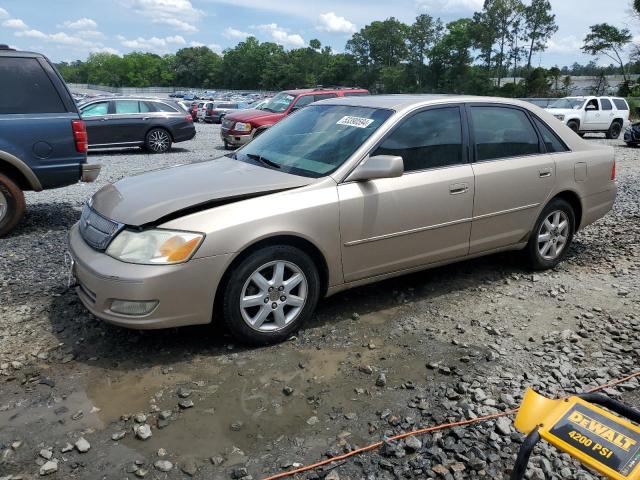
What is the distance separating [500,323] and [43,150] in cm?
517

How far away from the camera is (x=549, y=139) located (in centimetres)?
505

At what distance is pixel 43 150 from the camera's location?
6160 mm

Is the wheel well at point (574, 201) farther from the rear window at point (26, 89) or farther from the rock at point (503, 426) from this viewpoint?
the rear window at point (26, 89)

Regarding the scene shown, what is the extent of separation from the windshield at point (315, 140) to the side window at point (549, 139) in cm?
170

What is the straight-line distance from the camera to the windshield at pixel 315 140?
4.05 m

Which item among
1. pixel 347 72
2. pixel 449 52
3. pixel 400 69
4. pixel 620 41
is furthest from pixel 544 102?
pixel 347 72

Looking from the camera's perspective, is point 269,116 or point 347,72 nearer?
point 269,116

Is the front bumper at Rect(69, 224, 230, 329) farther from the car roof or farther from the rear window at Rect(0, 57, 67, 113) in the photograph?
the rear window at Rect(0, 57, 67, 113)

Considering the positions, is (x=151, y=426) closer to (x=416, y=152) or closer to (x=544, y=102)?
(x=416, y=152)

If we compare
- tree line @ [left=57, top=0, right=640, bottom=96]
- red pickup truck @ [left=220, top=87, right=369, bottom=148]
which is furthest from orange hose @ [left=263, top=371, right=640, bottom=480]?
tree line @ [left=57, top=0, right=640, bottom=96]

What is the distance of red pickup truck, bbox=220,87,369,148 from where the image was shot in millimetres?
15453

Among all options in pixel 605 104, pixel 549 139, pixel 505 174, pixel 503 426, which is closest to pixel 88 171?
pixel 505 174

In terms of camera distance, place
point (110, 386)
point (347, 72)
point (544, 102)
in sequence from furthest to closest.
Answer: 1. point (347, 72)
2. point (544, 102)
3. point (110, 386)

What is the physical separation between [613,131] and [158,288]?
942 inches
